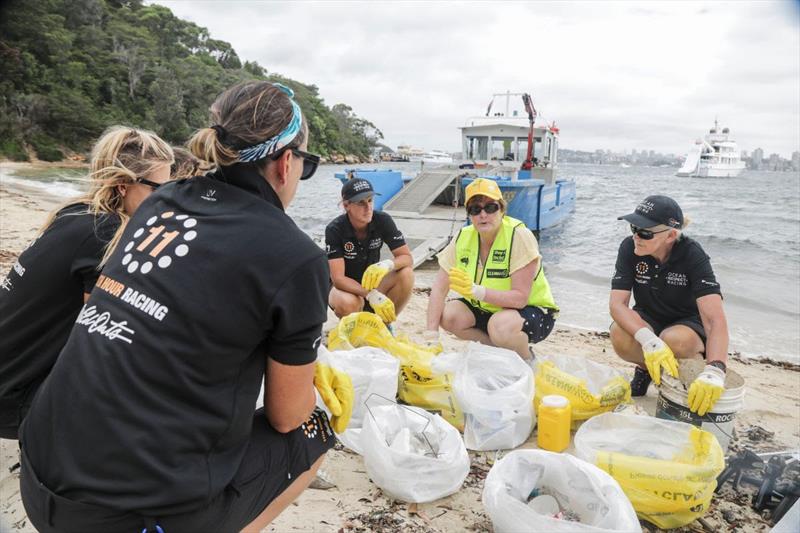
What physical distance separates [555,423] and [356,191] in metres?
1.97

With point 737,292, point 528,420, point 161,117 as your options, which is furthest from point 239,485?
point 161,117

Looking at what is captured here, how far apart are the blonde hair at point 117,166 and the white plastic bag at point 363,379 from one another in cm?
111

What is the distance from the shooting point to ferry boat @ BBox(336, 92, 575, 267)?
951cm

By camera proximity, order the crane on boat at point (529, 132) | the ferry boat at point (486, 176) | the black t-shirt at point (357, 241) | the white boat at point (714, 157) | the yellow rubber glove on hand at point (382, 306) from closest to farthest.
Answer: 1. the yellow rubber glove on hand at point (382, 306)
2. the black t-shirt at point (357, 241)
3. the ferry boat at point (486, 176)
4. the crane on boat at point (529, 132)
5. the white boat at point (714, 157)

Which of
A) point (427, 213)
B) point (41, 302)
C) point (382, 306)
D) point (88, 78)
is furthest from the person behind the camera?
point (88, 78)

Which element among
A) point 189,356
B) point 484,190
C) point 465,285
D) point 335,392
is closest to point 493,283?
point 465,285

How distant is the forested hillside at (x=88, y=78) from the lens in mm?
26188

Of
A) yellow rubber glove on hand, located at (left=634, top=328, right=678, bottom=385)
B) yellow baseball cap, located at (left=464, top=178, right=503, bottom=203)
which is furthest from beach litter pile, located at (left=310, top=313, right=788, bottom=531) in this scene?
yellow baseball cap, located at (left=464, top=178, right=503, bottom=203)

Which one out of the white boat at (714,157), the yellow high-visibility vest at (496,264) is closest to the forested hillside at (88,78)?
the yellow high-visibility vest at (496,264)

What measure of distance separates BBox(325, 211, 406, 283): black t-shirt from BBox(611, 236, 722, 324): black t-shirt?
158 centimetres

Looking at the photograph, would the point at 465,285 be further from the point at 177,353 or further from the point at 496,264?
the point at 177,353

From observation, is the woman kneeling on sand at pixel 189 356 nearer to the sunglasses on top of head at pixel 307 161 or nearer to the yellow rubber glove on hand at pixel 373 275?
the sunglasses on top of head at pixel 307 161

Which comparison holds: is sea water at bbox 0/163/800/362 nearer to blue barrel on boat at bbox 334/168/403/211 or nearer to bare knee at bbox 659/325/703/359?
bare knee at bbox 659/325/703/359

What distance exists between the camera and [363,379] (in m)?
2.48
